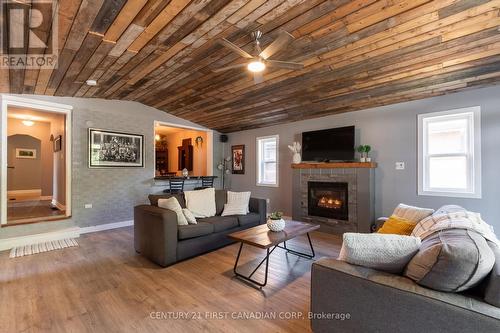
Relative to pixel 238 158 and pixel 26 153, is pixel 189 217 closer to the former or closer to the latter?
pixel 238 158

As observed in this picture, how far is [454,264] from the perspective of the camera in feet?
3.99

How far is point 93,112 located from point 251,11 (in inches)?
169

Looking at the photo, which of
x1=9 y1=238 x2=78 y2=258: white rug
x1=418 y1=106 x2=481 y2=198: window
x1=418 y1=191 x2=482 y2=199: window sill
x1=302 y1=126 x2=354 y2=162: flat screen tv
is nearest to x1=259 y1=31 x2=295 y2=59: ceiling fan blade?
Result: x1=302 y1=126 x2=354 y2=162: flat screen tv

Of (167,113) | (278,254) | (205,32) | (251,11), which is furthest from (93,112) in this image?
(278,254)

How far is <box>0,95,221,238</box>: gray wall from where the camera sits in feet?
15.1

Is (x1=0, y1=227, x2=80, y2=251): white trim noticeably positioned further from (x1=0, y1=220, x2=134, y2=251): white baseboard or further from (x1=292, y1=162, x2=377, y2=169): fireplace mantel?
(x1=292, y1=162, x2=377, y2=169): fireplace mantel

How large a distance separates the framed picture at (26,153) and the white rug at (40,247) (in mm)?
5866

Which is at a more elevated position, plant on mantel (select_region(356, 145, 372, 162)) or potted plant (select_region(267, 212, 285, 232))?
plant on mantel (select_region(356, 145, 372, 162))

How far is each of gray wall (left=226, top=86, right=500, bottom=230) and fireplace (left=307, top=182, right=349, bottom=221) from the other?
60 cm

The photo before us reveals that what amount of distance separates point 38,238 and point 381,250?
5226 millimetres

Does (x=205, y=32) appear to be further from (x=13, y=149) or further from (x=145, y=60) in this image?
(x=13, y=149)

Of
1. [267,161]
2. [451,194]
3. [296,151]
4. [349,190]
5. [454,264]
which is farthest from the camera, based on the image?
[267,161]

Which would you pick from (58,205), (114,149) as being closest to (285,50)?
(114,149)

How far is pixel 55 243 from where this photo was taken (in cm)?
399
